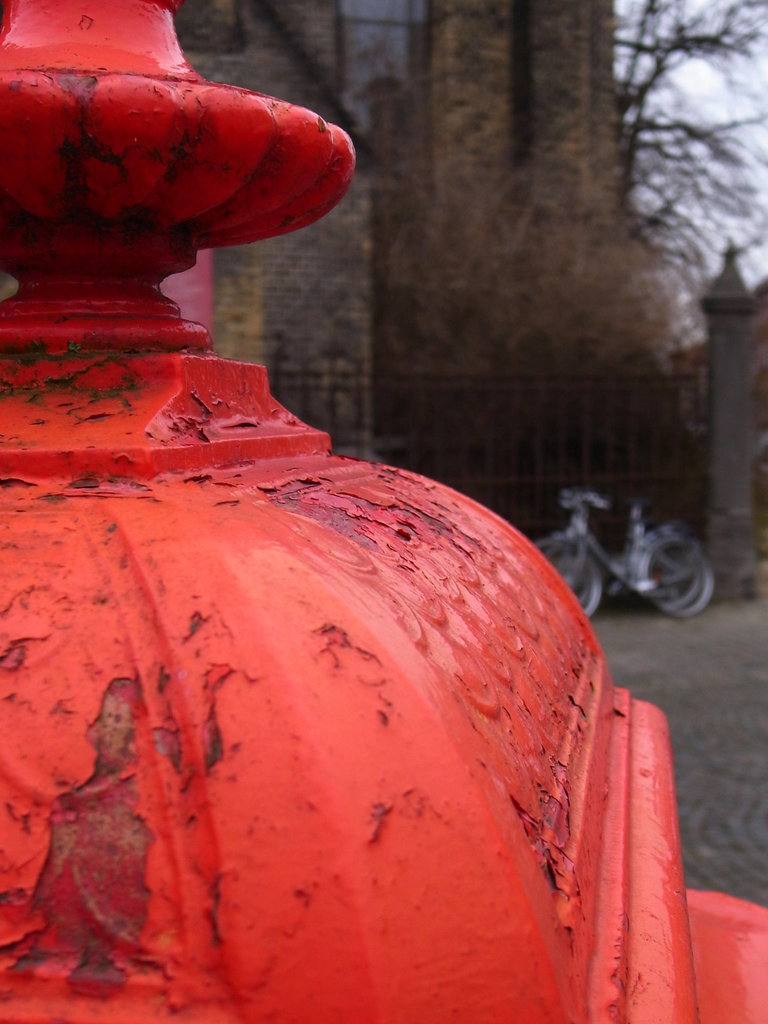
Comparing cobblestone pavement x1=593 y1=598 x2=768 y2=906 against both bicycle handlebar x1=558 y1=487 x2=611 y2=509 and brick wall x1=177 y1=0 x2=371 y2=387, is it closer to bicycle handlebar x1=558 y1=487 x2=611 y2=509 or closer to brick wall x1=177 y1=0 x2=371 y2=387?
bicycle handlebar x1=558 y1=487 x2=611 y2=509

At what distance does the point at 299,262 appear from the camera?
10812 mm

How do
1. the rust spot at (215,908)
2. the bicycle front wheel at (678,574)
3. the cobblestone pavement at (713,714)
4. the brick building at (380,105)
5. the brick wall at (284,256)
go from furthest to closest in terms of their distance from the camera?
the brick building at (380,105), the brick wall at (284,256), the bicycle front wheel at (678,574), the cobblestone pavement at (713,714), the rust spot at (215,908)

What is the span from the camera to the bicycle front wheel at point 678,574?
28.0 feet

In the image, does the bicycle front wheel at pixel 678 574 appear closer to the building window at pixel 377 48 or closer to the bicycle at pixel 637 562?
the bicycle at pixel 637 562

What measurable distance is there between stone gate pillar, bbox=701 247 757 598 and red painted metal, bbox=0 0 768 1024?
8.70m

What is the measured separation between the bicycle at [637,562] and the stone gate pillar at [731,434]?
0.52 m

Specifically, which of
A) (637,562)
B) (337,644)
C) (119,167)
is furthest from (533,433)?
(337,644)

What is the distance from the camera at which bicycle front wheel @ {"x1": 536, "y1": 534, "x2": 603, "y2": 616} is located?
8047 millimetres

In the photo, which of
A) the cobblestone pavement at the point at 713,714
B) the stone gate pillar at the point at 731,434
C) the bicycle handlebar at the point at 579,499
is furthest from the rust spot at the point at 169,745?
the stone gate pillar at the point at 731,434

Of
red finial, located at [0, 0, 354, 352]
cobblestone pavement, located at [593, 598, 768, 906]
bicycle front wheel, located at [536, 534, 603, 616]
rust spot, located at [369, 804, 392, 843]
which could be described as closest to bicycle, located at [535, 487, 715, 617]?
bicycle front wheel, located at [536, 534, 603, 616]

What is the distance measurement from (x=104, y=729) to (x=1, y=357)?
0.55 meters

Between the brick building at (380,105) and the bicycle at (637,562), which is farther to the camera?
the brick building at (380,105)

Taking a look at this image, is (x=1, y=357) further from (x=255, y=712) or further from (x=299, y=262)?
(x=299, y=262)

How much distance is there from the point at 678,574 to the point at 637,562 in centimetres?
53
